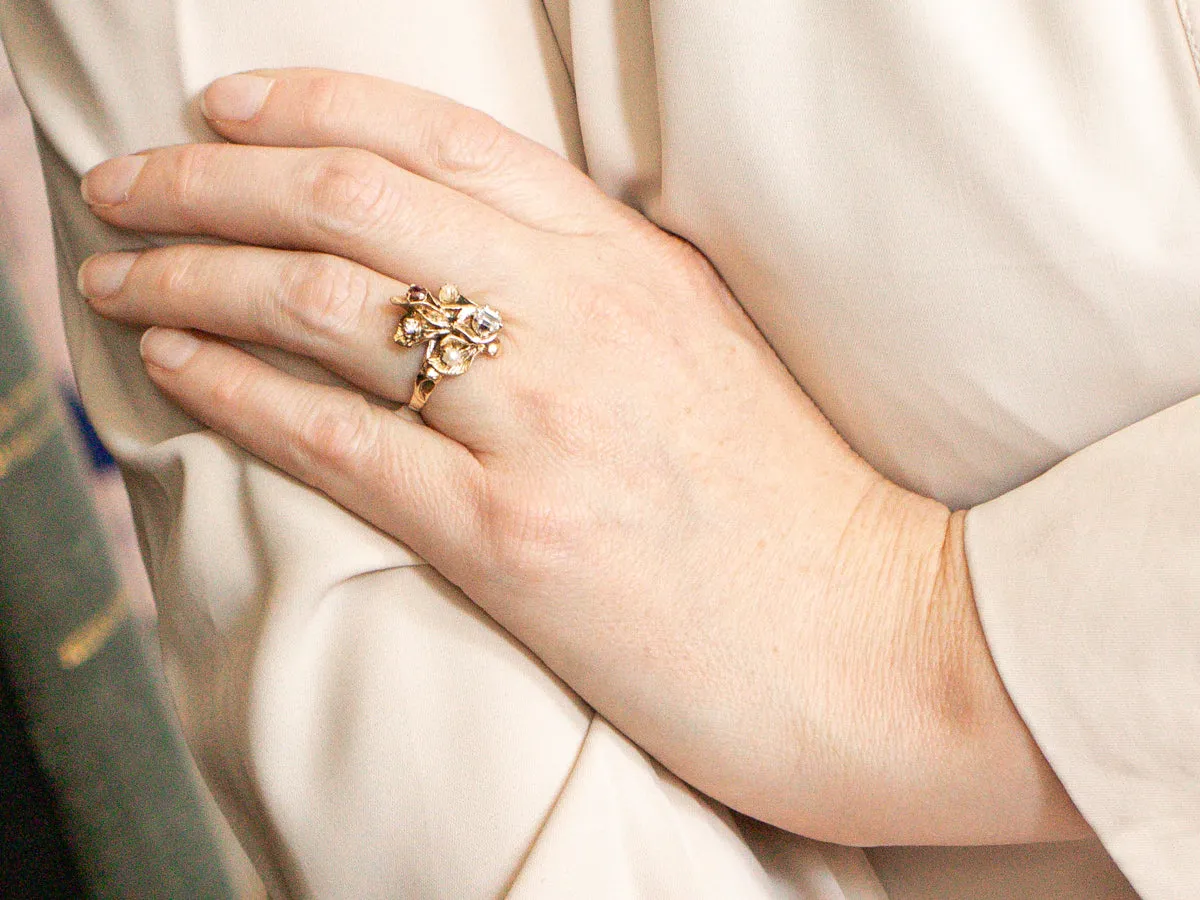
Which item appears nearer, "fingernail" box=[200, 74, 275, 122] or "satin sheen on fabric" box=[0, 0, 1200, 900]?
"satin sheen on fabric" box=[0, 0, 1200, 900]

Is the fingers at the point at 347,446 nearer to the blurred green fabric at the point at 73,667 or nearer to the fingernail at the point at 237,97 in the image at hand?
the fingernail at the point at 237,97

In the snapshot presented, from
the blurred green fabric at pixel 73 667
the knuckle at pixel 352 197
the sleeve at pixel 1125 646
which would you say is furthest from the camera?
the blurred green fabric at pixel 73 667

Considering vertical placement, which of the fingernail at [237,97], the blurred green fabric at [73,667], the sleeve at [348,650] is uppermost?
the fingernail at [237,97]

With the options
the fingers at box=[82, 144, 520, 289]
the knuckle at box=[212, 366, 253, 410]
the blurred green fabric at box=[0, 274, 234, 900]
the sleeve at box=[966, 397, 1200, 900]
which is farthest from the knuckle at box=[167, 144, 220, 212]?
the blurred green fabric at box=[0, 274, 234, 900]

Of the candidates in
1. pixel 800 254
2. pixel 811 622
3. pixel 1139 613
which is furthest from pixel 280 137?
pixel 1139 613

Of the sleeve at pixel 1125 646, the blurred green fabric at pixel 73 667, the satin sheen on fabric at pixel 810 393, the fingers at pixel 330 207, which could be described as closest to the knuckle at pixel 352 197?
the fingers at pixel 330 207

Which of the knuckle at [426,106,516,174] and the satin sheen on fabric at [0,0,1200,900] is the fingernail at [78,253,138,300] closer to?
the satin sheen on fabric at [0,0,1200,900]
